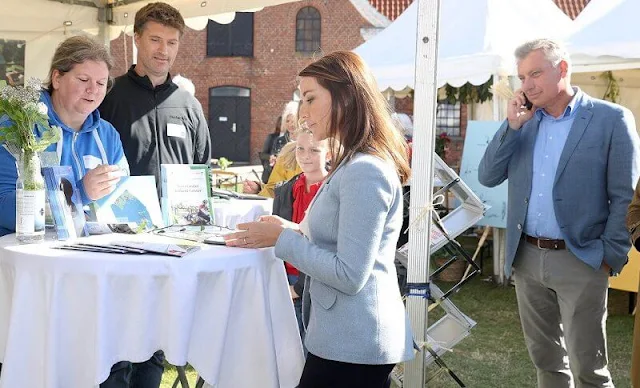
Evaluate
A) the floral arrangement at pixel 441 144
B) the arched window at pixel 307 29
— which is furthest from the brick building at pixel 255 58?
the floral arrangement at pixel 441 144

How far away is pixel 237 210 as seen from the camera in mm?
4715

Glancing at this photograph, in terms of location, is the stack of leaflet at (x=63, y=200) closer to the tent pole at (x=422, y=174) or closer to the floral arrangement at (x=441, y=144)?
the tent pole at (x=422, y=174)

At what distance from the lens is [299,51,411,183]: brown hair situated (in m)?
2.35

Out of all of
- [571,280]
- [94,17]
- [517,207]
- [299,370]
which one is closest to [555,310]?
[571,280]

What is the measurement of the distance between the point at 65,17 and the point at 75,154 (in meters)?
3.79

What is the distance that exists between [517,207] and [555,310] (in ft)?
1.72

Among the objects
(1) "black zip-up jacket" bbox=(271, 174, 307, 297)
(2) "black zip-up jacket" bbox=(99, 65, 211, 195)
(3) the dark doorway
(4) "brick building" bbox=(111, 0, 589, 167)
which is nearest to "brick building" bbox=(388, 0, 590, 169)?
(4) "brick building" bbox=(111, 0, 589, 167)

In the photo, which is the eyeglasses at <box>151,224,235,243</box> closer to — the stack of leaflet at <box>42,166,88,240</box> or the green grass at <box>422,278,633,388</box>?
the stack of leaflet at <box>42,166,88,240</box>

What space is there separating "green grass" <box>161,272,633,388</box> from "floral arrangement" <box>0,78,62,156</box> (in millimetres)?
2298

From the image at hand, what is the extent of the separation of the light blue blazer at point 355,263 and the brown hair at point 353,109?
7cm

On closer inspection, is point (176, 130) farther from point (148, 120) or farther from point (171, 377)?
point (171, 377)

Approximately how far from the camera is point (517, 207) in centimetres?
371

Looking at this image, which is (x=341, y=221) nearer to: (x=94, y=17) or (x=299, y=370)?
(x=299, y=370)

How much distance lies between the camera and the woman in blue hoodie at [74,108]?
9.72ft
